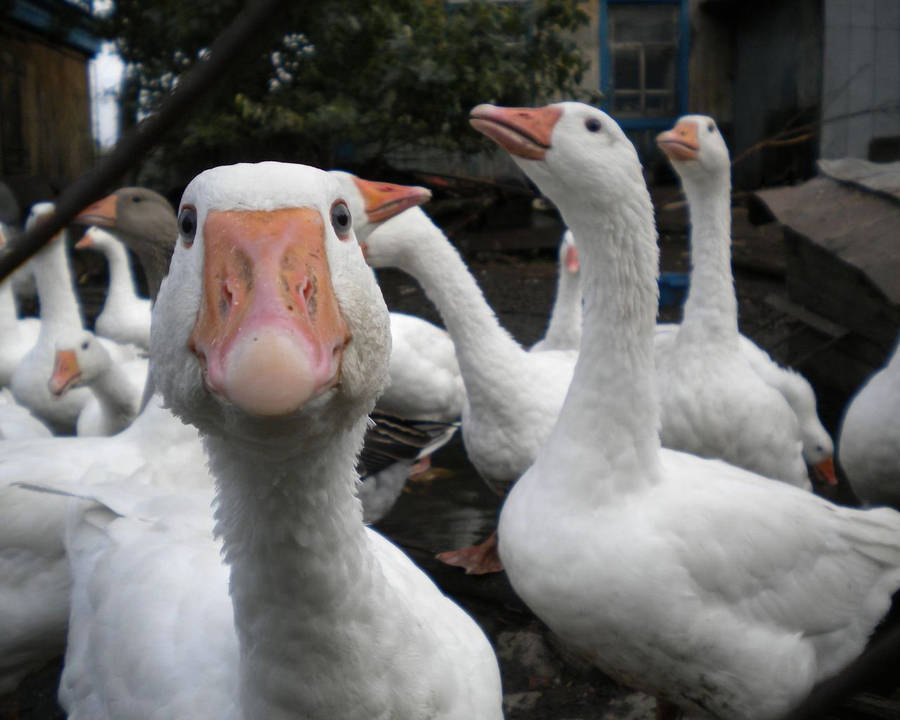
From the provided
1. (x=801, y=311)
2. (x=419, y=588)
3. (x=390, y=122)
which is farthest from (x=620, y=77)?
(x=419, y=588)

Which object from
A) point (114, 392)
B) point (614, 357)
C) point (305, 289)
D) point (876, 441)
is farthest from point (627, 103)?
point (305, 289)

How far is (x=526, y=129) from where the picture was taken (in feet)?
8.34

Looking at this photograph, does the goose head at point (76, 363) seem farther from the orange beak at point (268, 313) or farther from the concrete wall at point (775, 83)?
the concrete wall at point (775, 83)

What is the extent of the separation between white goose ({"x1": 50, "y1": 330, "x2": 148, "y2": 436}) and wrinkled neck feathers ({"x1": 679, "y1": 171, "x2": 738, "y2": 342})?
268cm

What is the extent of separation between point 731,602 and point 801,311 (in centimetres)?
355

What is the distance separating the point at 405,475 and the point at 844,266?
267 centimetres

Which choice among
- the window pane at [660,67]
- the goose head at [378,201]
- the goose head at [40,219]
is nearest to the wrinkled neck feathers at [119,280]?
the goose head at [40,219]

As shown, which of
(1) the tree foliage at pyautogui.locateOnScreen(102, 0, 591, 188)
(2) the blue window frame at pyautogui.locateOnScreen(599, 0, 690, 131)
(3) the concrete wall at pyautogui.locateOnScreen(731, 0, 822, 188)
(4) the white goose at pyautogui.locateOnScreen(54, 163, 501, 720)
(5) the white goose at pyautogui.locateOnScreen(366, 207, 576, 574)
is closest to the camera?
(4) the white goose at pyautogui.locateOnScreen(54, 163, 501, 720)

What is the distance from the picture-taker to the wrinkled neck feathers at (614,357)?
7.68ft

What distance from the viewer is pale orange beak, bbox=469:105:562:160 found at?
2.54 metres

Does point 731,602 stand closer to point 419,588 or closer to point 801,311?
point 419,588

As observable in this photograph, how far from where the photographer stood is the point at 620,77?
44.0ft

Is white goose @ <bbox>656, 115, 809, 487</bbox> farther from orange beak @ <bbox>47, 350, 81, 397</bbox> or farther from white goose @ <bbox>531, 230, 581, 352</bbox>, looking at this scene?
orange beak @ <bbox>47, 350, 81, 397</bbox>

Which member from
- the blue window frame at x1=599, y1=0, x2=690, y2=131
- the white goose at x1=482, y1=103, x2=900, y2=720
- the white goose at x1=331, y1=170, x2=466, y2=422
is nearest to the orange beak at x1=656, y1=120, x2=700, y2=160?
the white goose at x1=482, y1=103, x2=900, y2=720
